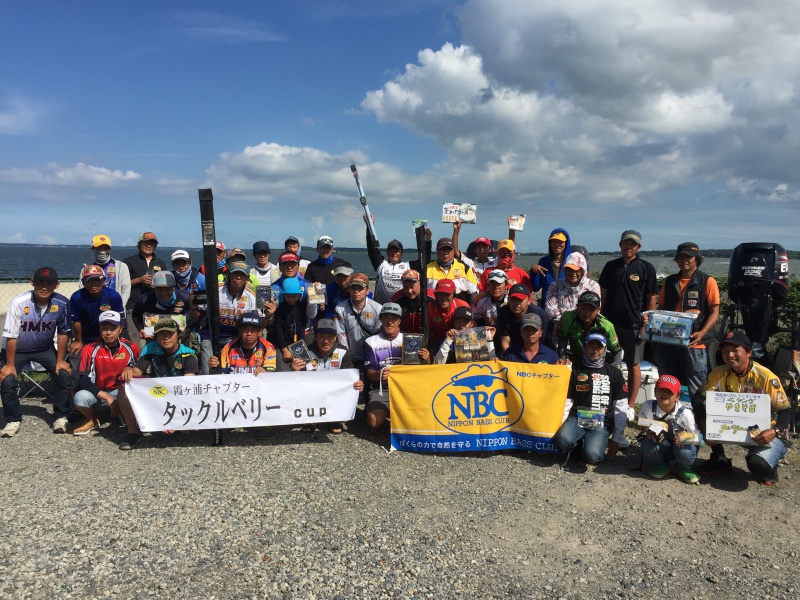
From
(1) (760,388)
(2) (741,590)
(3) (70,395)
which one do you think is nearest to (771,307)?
(1) (760,388)

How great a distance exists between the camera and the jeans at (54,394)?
22.6 feet

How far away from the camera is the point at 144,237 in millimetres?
9438

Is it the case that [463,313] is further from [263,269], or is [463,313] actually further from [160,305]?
[160,305]

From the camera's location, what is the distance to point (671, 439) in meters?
5.69

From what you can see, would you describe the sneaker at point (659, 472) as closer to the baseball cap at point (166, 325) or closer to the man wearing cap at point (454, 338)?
the man wearing cap at point (454, 338)

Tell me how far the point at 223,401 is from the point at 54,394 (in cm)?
238

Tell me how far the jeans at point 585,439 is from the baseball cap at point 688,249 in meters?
2.56

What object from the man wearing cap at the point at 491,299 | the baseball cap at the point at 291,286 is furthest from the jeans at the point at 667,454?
the baseball cap at the point at 291,286

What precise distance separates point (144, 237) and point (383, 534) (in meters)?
6.94

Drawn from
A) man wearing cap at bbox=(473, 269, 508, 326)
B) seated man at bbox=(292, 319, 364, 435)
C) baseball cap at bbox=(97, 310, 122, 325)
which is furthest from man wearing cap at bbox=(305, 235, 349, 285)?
baseball cap at bbox=(97, 310, 122, 325)

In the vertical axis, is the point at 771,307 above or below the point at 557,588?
above

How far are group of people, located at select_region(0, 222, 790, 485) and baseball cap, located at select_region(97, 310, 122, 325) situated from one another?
0.02m

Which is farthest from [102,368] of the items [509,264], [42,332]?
[509,264]

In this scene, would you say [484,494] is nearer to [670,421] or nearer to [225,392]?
[670,421]
